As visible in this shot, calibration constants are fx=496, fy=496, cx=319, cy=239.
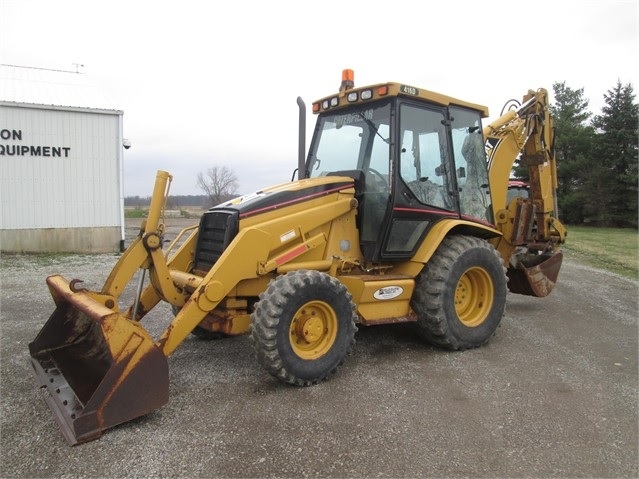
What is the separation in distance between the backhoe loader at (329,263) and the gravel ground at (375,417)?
0.23m

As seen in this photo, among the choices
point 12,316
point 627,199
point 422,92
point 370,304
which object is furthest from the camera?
point 627,199

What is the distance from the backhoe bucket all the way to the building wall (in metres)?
10.7

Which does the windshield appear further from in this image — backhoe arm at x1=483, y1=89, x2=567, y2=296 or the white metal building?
the white metal building

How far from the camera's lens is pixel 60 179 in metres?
12.9

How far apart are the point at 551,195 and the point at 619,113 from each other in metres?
31.1

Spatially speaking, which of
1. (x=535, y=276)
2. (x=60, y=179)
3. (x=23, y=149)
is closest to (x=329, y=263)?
(x=535, y=276)

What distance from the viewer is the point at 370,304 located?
4840 millimetres

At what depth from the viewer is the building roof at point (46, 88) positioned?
1282cm

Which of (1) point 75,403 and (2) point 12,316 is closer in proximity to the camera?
(1) point 75,403

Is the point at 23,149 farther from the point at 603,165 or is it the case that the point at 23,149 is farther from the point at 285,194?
the point at 603,165

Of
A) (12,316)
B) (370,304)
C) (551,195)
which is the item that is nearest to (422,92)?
(370,304)

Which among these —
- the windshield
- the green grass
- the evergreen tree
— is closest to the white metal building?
the windshield

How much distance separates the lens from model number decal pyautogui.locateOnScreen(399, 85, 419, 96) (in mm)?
4961

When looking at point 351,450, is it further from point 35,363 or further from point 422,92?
point 422,92
